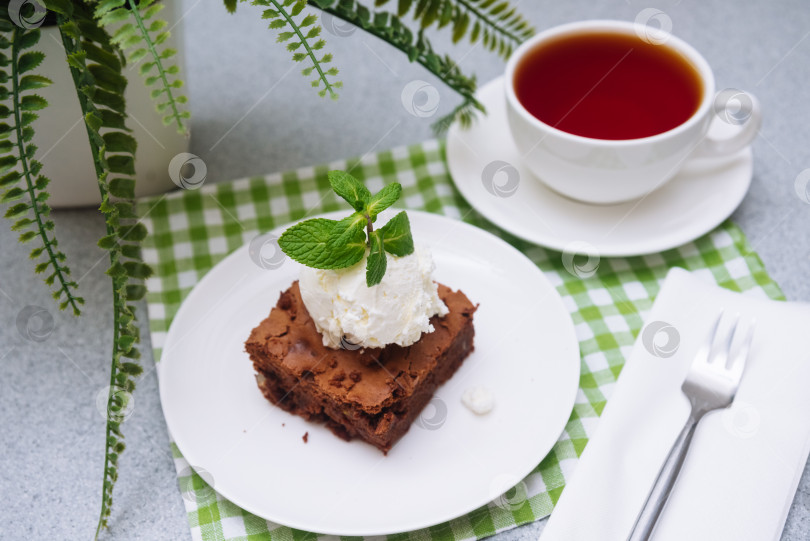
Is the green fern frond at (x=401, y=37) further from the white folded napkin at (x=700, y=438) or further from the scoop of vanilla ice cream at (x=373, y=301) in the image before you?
the white folded napkin at (x=700, y=438)

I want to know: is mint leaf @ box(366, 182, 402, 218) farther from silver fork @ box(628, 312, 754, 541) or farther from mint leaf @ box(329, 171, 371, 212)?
silver fork @ box(628, 312, 754, 541)

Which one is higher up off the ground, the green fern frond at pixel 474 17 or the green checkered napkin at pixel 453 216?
the green fern frond at pixel 474 17

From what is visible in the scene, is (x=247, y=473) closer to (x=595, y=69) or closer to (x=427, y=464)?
(x=427, y=464)

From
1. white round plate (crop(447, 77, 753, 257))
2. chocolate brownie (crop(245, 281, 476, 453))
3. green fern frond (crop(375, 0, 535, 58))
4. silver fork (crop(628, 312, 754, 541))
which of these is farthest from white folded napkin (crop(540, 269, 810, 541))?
green fern frond (crop(375, 0, 535, 58))

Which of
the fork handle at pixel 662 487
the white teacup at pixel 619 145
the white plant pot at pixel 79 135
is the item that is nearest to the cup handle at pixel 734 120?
the white teacup at pixel 619 145

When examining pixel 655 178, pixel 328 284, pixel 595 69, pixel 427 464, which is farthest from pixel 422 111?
pixel 427 464

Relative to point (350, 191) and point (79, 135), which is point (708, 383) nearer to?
point (350, 191)
